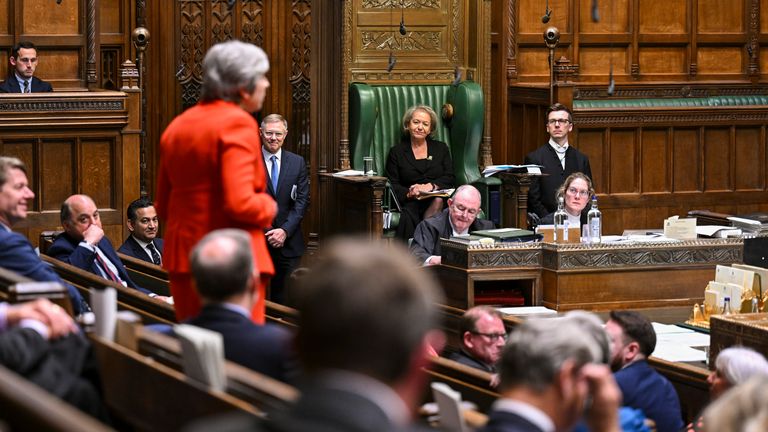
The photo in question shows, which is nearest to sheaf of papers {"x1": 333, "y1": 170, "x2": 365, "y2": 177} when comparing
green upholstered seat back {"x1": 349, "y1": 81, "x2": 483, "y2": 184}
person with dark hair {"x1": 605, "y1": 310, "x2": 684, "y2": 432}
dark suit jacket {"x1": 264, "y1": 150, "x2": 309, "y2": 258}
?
green upholstered seat back {"x1": 349, "y1": 81, "x2": 483, "y2": 184}

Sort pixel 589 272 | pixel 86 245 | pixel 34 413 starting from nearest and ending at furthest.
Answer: pixel 34 413 → pixel 86 245 → pixel 589 272

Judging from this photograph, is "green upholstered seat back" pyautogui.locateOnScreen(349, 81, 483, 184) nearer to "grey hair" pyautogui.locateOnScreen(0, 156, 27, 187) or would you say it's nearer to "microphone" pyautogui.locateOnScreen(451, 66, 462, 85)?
"microphone" pyautogui.locateOnScreen(451, 66, 462, 85)

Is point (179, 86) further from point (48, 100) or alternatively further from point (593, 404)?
point (593, 404)

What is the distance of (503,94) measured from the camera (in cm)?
1025

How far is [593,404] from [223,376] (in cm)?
83

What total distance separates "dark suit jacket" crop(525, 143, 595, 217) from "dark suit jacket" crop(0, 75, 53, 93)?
299 centimetres

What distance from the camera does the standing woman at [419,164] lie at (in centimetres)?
826

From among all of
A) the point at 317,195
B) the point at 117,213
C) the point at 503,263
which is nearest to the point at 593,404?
the point at 503,263

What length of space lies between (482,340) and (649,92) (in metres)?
6.09

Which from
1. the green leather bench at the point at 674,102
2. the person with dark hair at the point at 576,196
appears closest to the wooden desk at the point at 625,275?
the person with dark hair at the point at 576,196

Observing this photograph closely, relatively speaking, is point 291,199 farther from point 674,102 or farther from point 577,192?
point 674,102

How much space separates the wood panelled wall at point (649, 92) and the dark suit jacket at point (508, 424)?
7.31 meters

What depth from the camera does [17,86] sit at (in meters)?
8.57

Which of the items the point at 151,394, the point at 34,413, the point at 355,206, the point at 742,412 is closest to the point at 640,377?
the point at 151,394
